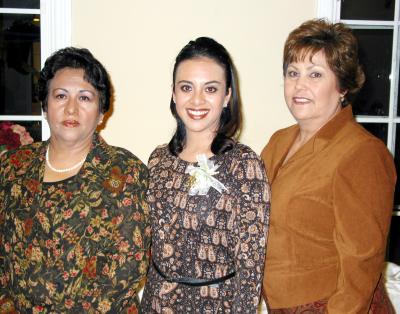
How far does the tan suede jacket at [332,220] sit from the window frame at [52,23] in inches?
56.6

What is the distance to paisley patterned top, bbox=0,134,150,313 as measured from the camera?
1.53m

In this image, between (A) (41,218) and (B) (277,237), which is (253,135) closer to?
(B) (277,237)

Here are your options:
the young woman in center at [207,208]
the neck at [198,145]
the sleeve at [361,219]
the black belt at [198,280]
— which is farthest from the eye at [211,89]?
the black belt at [198,280]

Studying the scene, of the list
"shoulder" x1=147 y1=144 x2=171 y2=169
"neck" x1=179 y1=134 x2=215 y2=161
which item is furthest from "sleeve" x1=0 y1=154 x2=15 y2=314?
"neck" x1=179 y1=134 x2=215 y2=161

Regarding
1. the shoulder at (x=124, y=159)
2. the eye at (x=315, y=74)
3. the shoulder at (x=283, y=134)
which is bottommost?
the shoulder at (x=124, y=159)

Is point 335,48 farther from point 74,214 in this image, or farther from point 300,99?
point 74,214

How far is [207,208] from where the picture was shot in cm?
160

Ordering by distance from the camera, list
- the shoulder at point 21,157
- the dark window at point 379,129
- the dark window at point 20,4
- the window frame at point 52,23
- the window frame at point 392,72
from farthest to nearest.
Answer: the dark window at point 379,129
the window frame at point 392,72
the dark window at point 20,4
the window frame at point 52,23
the shoulder at point 21,157

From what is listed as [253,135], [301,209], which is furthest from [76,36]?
[301,209]

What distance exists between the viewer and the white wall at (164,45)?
8.13 feet

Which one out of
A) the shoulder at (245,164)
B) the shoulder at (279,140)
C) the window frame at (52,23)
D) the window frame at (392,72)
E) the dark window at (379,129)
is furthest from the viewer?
the dark window at (379,129)

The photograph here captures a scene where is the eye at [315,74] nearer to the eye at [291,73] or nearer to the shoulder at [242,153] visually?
the eye at [291,73]

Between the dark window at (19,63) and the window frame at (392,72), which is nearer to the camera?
the dark window at (19,63)

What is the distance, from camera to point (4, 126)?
2.21 m
